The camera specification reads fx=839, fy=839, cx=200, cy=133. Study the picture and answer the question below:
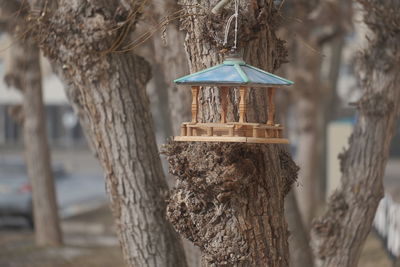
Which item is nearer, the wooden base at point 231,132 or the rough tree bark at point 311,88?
the wooden base at point 231,132

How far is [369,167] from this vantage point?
668 centimetres

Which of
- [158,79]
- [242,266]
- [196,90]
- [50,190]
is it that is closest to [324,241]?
[242,266]

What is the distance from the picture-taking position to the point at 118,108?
5777mm

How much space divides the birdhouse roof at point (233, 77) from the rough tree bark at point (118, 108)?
1.58 meters

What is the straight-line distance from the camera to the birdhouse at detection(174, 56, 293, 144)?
13.2 ft

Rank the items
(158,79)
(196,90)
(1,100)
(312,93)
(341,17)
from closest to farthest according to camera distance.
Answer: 1. (196,90)
2. (158,79)
3. (341,17)
4. (312,93)
5. (1,100)

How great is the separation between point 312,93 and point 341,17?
7.29 feet

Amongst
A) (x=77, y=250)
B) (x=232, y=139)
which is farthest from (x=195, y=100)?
(x=77, y=250)

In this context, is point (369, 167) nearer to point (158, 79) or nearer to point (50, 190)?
point (158, 79)

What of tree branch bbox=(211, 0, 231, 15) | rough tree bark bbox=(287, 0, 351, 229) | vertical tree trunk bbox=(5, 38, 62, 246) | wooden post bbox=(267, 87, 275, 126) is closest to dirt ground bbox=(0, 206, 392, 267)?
vertical tree trunk bbox=(5, 38, 62, 246)

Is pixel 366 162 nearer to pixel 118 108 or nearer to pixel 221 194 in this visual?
pixel 118 108

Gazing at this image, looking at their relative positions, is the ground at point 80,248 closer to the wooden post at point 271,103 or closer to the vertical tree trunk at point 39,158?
the vertical tree trunk at point 39,158

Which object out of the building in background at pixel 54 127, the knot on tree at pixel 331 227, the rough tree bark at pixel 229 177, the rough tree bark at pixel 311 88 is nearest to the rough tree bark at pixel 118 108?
the rough tree bark at pixel 229 177

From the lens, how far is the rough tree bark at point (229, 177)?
4355 millimetres
